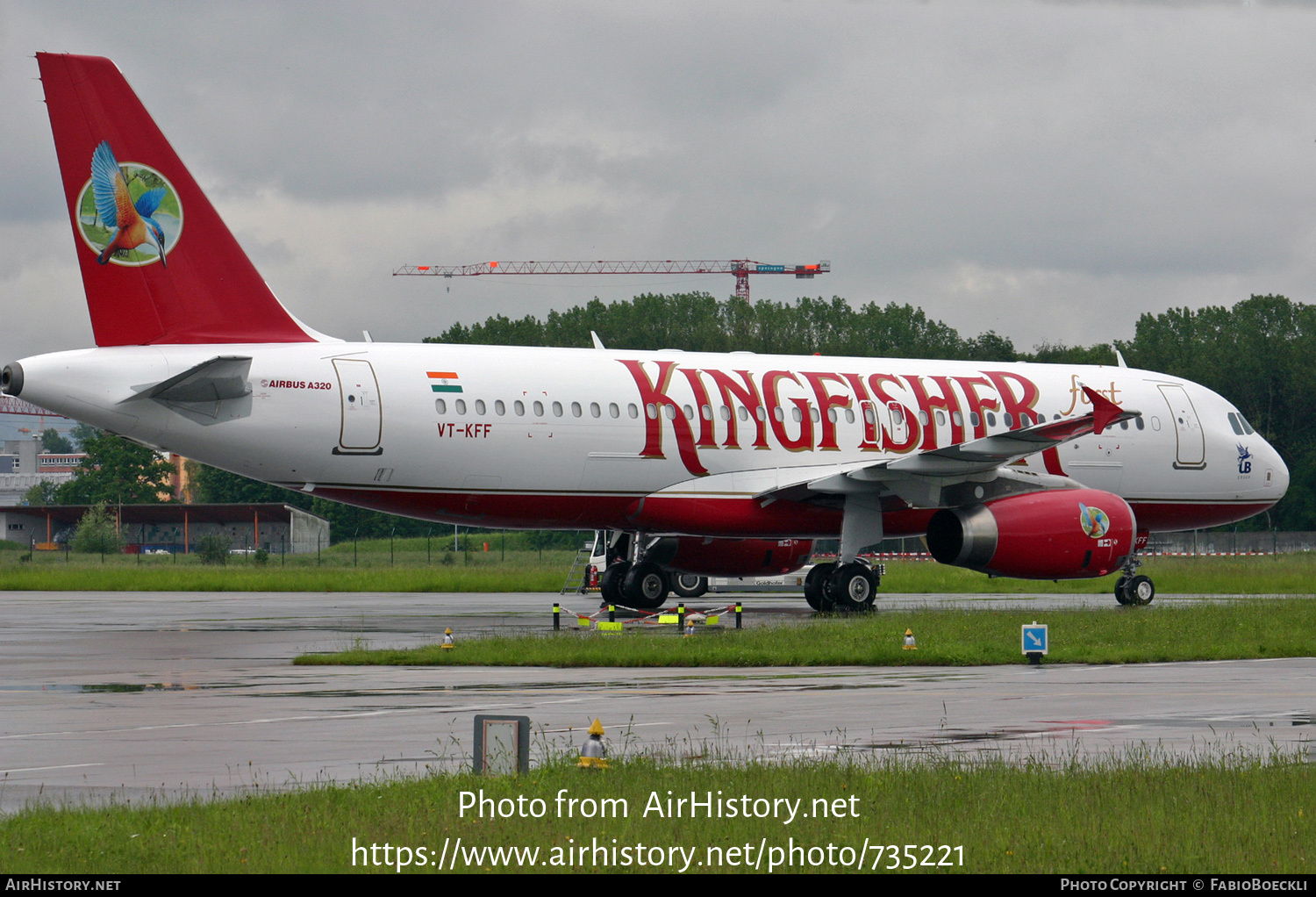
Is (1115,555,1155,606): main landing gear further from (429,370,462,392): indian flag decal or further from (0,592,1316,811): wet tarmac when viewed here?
(429,370,462,392): indian flag decal

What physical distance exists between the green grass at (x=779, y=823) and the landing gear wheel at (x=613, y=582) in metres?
21.3

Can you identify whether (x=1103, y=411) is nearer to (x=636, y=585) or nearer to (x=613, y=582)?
(x=636, y=585)

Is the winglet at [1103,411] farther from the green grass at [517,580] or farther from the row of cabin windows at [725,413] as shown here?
the green grass at [517,580]

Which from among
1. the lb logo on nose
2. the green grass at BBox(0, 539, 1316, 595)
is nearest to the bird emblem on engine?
the green grass at BBox(0, 539, 1316, 595)

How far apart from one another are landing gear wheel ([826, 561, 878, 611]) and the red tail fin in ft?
36.3

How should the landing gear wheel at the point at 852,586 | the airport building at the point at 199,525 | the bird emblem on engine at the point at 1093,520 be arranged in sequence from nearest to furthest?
the bird emblem on engine at the point at 1093,520, the landing gear wheel at the point at 852,586, the airport building at the point at 199,525

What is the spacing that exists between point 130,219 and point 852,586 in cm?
1355

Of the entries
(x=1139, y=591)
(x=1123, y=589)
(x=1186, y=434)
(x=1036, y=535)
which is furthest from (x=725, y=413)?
(x=1186, y=434)

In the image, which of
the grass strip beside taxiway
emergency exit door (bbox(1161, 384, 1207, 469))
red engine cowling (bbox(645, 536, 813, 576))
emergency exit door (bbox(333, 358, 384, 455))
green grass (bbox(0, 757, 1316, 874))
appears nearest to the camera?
green grass (bbox(0, 757, 1316, 874))

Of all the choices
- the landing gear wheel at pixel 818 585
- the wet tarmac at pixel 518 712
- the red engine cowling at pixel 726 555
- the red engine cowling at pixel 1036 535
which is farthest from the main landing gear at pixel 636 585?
the wet tarmac at pixel 518 712

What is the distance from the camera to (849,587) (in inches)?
1133

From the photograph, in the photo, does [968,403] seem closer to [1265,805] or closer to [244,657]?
[244,657]

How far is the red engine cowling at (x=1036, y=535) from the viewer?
2811cm

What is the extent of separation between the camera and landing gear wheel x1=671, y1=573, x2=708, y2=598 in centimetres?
3681
